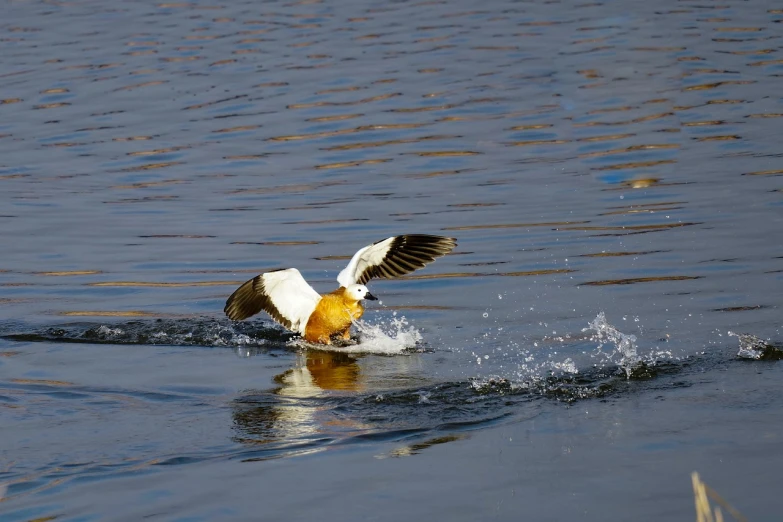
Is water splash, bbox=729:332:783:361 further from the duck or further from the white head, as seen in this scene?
the white head

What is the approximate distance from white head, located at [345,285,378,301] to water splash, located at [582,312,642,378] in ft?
5.21

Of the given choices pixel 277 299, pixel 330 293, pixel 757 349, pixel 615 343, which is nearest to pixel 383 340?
pixel 330 293

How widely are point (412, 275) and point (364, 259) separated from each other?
1667 millimetres

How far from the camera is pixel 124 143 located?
1628 cm

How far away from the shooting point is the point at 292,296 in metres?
9.25

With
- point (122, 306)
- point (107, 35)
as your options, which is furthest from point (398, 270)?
point (107, 35)

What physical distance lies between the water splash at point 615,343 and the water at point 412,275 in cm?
4

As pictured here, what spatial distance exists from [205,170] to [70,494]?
372 inches

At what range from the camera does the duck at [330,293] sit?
29.6ft

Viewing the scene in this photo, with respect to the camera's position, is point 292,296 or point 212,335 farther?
→ point 292,296

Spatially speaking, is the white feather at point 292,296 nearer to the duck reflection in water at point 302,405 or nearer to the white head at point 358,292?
the white head at point 358,292

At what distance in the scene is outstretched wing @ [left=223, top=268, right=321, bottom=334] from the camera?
913cm

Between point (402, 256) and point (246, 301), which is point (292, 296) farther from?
point (402, 256)

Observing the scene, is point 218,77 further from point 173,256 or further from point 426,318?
point 426,318
